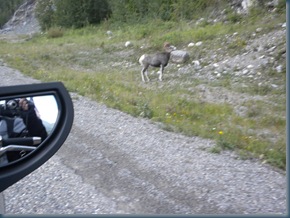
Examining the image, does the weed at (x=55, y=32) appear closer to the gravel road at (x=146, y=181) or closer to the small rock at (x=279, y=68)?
the small rock at (x=279, y=68)

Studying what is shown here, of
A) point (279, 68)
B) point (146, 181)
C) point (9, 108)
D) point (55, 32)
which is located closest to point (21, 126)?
point (9, 108)

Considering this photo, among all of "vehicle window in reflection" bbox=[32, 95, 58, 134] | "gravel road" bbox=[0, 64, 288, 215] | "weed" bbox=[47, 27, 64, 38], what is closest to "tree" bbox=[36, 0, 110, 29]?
"weed" bbox=[47, 27, 64, 38]

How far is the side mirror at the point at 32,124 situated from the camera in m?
2.90

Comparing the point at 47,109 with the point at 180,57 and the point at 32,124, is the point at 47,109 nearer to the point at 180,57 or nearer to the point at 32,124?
the point at 32,124

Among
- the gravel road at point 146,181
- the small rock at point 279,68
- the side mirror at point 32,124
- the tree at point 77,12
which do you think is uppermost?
the tree at point 77,12

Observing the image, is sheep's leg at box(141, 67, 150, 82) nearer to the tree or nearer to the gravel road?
the gravel road

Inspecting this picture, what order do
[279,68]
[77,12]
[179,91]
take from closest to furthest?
[179,91] < [279,68] < [77,12]

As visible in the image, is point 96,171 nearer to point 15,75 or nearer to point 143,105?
point 143,105

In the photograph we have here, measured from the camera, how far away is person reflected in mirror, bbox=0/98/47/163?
2.93 metres

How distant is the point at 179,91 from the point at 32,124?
27.9ft

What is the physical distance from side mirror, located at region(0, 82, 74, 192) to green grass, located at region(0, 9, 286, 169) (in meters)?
3.35

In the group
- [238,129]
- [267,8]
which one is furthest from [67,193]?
[267,8]

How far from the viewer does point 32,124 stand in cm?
303

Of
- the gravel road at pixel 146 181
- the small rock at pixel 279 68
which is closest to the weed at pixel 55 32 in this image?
the small rock at pixel 279 68
